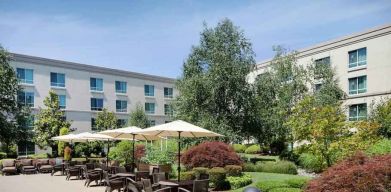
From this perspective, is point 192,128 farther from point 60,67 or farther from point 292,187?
point 60,67

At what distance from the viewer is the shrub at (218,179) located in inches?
641

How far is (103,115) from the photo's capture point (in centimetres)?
4969

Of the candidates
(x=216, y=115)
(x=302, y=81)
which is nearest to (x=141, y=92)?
(x=302, y=81)

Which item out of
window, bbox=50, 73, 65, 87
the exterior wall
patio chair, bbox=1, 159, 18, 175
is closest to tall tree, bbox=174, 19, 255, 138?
the exterior wall

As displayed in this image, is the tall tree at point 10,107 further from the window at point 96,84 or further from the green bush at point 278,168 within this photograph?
the green bush at point 278,168

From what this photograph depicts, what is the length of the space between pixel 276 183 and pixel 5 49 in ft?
103

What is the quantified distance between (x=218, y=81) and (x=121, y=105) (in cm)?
3206

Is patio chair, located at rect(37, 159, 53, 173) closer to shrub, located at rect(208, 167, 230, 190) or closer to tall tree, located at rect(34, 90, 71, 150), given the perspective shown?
tall tree, located at rect(34, 90, 71, 150)

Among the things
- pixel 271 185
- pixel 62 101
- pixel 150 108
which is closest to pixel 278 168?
pixel 271 185

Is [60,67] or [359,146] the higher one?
[60,67]

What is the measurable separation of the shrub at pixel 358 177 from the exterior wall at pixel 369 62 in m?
26.1

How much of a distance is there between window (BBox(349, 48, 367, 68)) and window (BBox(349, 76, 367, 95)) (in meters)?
1.47

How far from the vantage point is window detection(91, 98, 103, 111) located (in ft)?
174

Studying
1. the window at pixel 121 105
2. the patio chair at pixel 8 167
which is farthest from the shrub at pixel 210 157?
the window at pixel 121 105
